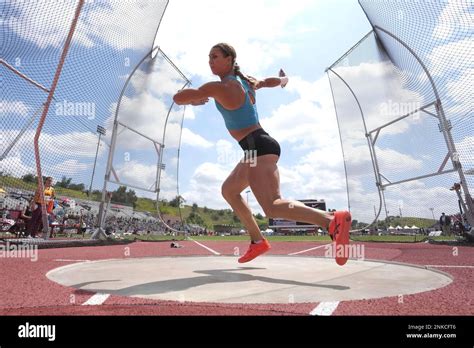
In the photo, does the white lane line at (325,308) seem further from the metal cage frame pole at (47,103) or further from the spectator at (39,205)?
the spectator at (39,205)

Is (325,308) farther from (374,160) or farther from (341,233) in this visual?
(374,160)

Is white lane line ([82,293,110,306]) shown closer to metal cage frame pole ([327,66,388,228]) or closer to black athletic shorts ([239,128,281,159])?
black athletic shorts ([239,128,281,159])

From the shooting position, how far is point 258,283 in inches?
113

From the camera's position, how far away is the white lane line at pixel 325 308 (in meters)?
1.81

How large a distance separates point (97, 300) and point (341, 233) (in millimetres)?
2000

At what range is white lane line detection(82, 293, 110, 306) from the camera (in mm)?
2021

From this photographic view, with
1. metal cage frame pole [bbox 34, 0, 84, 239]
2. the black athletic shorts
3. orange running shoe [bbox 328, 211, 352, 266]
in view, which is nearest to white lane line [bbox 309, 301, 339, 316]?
orange running shoe [bbox 328, 211, 352, 266]

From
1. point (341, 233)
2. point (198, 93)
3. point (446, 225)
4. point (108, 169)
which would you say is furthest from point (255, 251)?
point (446, 225)

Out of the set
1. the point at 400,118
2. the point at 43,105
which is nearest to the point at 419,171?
the point at 400,118

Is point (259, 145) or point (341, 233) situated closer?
point (341, 233)

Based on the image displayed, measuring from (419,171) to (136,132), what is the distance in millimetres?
9218

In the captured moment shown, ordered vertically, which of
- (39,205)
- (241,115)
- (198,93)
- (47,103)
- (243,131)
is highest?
(47,103)
